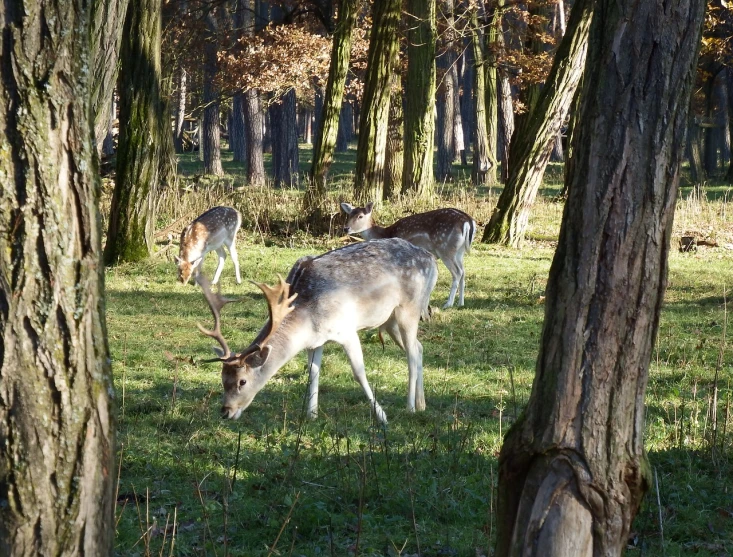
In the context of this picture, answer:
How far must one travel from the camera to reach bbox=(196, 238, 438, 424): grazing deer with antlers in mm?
7199

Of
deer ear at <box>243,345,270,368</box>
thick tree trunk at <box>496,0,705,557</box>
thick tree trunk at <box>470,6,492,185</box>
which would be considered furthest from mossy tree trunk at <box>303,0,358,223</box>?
thick tree trunk at <box>496,0,705,557</box>

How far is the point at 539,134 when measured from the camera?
689 inches

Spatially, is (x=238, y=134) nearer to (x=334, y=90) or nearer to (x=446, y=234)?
(x=334, y=90)

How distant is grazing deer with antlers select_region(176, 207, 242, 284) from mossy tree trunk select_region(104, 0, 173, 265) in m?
0.97

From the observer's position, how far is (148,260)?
50.3ft

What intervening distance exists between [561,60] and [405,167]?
5462 millimetres

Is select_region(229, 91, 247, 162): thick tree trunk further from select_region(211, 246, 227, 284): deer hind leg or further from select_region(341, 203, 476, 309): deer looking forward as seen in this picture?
select_region(341, 203, 476, 309): deer looking forward

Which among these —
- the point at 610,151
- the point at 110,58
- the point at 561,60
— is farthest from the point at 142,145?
the point at 610,151

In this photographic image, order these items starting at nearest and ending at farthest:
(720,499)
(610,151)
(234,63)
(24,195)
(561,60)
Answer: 1. (24,195)
2. (610,151)
3. (720,499)
4. (561,60)
5. (234,63)

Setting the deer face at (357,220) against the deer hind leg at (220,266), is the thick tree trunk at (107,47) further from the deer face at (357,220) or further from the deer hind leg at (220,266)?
the deer face at (357,220)

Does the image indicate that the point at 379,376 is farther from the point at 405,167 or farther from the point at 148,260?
the point at 405,167

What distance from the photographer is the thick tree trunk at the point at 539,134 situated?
16922 millimetres

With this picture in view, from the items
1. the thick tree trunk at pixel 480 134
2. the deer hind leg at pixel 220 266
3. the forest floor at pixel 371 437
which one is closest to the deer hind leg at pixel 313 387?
the forest floor at pixel 371 437

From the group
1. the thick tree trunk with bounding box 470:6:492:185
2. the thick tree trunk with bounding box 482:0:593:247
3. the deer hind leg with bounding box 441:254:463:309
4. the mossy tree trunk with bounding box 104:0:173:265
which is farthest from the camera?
the thick tree trunk with bounding box 470:6:492:185
